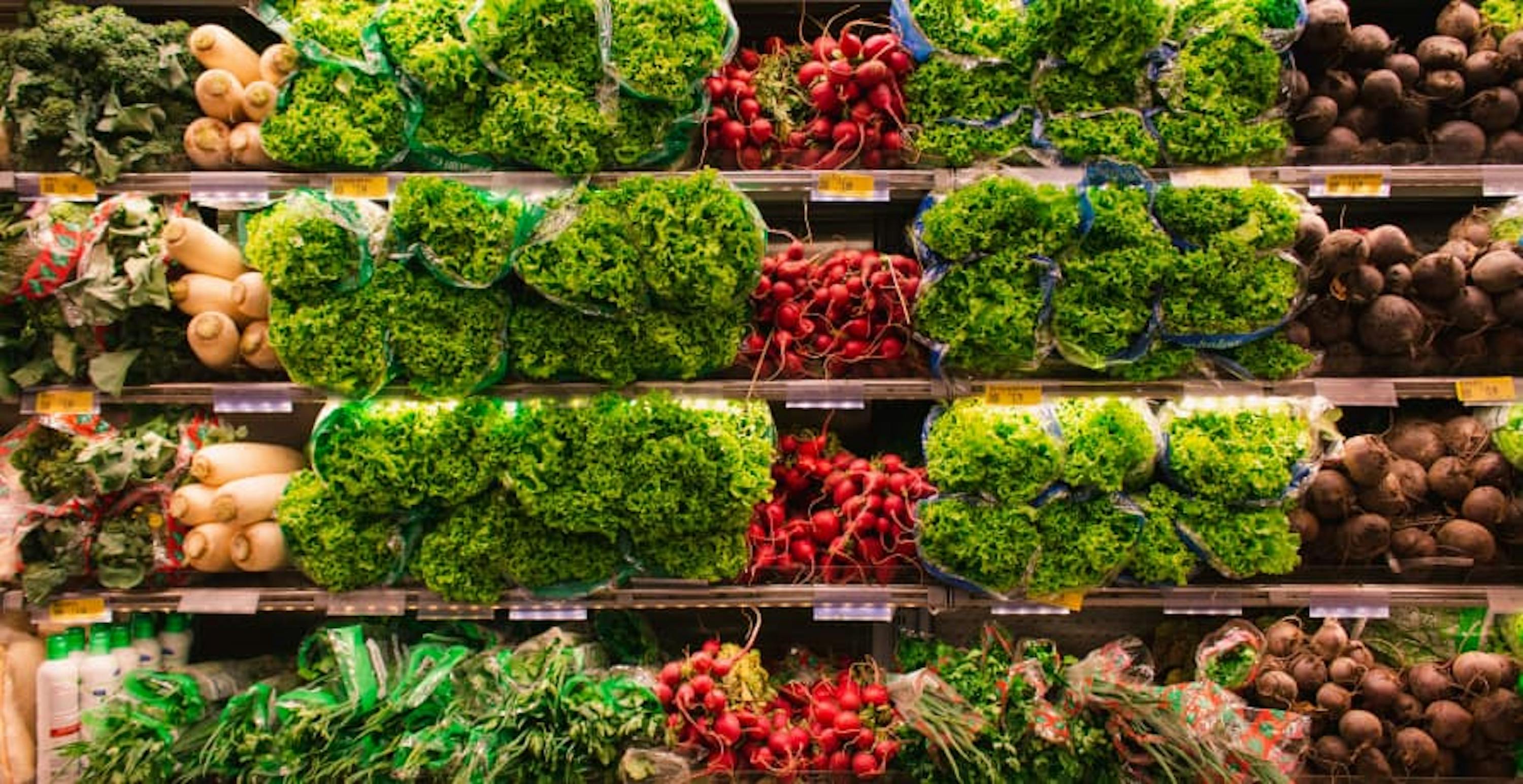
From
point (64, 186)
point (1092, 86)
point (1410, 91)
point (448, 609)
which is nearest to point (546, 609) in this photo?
point (448, 609)

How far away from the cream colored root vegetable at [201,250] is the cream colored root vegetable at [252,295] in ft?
0.27

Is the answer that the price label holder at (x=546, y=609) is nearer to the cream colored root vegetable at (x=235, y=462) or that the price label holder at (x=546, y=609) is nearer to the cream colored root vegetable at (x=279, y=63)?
the cream colored root vegetable at (x=235, y=462)

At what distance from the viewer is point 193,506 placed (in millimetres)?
2721

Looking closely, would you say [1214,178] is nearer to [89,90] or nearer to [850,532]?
[850,532]

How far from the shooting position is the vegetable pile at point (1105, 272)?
270cm

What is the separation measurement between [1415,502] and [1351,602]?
1.39 ft

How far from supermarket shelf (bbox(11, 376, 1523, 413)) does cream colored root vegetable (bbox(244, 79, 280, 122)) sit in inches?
34.2

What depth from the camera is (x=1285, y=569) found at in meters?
2.73

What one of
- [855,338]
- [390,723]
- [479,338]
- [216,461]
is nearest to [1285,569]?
[855,338]

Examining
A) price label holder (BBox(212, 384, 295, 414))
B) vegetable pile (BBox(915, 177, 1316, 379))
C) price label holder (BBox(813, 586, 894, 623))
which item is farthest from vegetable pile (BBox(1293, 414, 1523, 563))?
price label holder (BBox(212, 384, 295, 414))

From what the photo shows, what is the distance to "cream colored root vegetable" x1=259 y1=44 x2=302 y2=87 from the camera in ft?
9.12

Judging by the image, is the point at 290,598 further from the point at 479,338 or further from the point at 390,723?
the point at 479,338

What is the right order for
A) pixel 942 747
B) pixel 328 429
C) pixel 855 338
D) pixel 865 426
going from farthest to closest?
pixel 865 426, pixel 855 338, pixel 328 429, pixel 942 747

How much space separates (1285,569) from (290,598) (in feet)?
10.4
